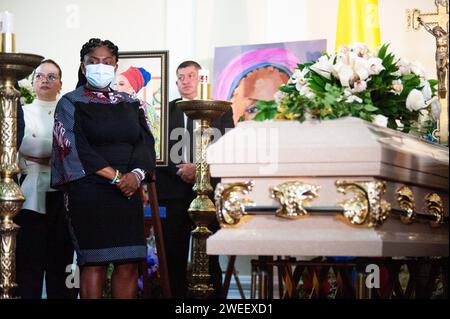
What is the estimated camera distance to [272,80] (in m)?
7.82

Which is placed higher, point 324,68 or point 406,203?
point 324,68

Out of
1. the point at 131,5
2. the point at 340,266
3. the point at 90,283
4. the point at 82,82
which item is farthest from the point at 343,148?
the point at 131,5

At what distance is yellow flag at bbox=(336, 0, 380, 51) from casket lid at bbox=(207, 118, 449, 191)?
9.59 feet

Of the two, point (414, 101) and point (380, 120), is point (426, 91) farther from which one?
point (380, 120)

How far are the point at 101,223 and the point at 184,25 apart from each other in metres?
3.62

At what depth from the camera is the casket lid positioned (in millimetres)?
3520

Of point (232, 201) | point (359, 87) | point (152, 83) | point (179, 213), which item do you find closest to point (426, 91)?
point (359, 87)

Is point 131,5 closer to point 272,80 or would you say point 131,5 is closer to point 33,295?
point 272,80

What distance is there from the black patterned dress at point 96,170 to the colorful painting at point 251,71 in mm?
2681

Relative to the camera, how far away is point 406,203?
391cm

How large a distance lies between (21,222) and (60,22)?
3.10m

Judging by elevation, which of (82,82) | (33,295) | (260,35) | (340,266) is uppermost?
(260,35)

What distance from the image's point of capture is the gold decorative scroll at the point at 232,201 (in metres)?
3.58

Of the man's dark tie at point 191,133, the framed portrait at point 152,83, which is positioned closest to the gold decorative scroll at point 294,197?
the framed portrait at point 152,83
